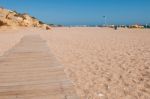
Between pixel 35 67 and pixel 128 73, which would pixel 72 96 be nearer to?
pixel 35 67

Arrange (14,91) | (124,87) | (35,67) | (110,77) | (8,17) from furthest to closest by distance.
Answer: (8,17), (110,77), (35,67), (124,87), (14,91)

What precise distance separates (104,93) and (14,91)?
7.15 feet

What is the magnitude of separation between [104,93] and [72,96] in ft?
6.62

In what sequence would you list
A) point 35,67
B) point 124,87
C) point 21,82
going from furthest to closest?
1. point 35,67
2. point 124,87
3. point 21,82

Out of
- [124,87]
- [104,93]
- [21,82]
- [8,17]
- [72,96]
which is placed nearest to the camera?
[72,96]

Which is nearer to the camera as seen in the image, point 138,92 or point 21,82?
point 21,82

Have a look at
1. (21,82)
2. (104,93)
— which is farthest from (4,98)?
(104,93)

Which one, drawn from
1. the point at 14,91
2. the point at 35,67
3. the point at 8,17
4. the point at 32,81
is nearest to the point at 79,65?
the point at 35,67

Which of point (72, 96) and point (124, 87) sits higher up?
point (72, 96)

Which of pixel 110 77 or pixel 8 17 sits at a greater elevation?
pixel 8 17

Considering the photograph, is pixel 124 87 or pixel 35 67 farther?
pixel 35 67

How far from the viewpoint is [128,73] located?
7758mm

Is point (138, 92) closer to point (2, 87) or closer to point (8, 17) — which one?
point (2, 87)

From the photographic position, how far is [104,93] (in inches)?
228
